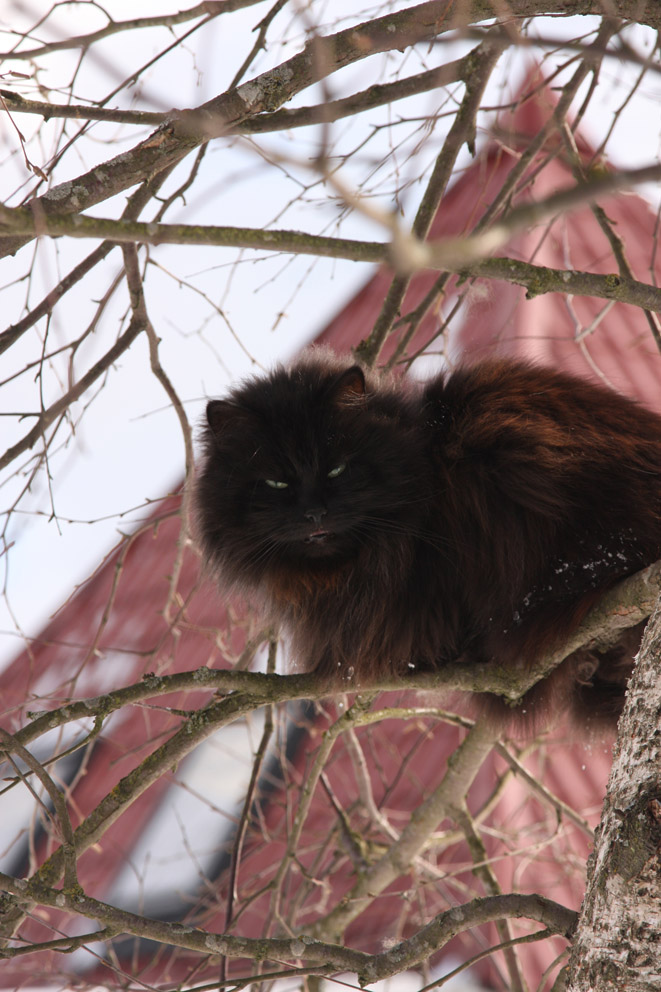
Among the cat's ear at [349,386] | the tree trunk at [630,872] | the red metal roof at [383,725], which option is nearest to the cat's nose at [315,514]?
the cat's ear at [349,386]

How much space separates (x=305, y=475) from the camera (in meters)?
2.44

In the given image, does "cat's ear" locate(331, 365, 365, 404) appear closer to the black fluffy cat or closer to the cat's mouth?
the black fluffy cat

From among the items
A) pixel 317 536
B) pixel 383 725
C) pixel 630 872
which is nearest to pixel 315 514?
pixel 317 536

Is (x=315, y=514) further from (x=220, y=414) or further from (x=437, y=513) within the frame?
(x=220, y=414)

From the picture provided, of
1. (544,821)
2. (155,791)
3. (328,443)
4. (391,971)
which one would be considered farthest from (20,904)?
(155,791)

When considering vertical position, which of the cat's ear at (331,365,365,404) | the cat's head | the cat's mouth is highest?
the cat's ear at (331,365,365,404)

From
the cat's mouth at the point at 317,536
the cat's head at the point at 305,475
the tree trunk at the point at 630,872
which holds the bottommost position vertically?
the tree trunk at the point at 630,872

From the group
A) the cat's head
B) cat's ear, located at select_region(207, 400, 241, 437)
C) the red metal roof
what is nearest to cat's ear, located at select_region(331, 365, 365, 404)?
the cat's head

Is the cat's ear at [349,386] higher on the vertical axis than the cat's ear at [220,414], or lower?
higher

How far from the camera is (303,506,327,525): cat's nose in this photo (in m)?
2.35

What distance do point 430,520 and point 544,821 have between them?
208 cm

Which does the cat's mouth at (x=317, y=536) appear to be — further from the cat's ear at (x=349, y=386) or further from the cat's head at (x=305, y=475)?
the cat's ear at (x=349, y=386)

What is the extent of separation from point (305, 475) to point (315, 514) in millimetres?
139

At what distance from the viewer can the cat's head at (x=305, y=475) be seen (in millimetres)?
2422
